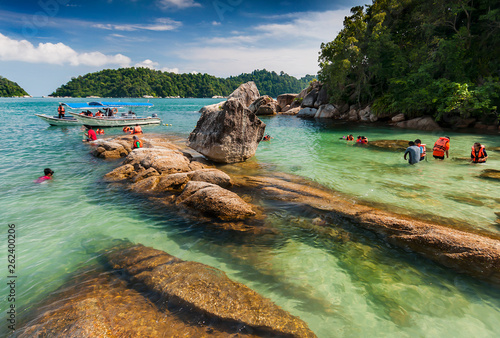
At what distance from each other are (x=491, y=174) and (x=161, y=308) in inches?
612

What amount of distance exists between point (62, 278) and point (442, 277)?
27.4 ft

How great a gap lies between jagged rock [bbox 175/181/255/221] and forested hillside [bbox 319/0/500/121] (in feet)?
91.5

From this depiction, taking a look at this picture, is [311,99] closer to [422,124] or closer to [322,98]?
[322,98]

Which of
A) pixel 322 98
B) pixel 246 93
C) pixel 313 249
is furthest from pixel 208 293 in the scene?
pixel 322 98

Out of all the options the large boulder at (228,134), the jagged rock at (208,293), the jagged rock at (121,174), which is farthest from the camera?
the large boulder at (228,134)

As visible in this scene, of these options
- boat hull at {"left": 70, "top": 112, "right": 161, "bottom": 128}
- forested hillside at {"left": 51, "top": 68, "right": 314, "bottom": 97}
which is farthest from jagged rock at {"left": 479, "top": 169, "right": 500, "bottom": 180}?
forested hillside at {"left": 51, "top": 68, "right": 314, "bottom": 97}

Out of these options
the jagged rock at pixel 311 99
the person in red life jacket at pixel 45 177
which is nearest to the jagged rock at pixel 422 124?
the jagged rock at pixel 311 99

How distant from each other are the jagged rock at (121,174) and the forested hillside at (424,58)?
98.7 ft

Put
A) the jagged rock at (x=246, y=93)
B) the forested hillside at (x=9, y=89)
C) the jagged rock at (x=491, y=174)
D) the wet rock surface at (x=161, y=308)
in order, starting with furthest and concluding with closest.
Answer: the forested hillside at (x=9, y=89), the jagged rock at (x=246, y=93), the jagged rock at (x=491, y=174), the wet rock surface at (x=161, y=308)

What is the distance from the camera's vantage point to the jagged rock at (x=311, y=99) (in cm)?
5119

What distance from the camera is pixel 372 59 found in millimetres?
34875

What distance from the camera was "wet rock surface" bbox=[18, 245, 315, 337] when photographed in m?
3.76

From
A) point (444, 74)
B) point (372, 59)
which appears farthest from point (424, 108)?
point (372, 59)

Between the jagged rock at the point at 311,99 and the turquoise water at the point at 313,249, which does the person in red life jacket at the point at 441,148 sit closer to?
the turquoise water at the point at 313,249
